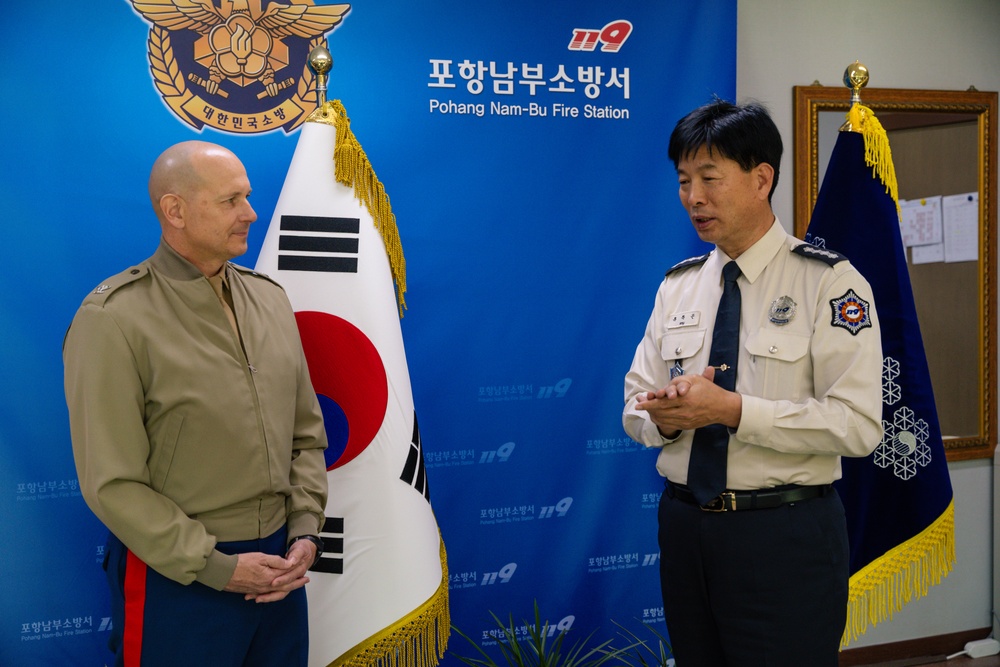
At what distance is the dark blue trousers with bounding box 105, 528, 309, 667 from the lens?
161cm

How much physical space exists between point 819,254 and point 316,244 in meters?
1.14

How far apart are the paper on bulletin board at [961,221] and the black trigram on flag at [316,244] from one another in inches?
90.4

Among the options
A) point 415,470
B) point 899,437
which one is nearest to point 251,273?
point 415,470

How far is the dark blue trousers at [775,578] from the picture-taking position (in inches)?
65.0

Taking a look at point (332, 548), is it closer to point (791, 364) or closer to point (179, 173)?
A: point (179, 173)

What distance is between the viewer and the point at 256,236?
97.0 inches

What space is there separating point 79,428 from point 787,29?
2.57m

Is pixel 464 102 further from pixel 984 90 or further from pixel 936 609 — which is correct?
pixel 936 609

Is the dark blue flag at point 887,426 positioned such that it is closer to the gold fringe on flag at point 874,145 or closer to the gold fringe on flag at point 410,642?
the gold fringe on flag at point 874,145

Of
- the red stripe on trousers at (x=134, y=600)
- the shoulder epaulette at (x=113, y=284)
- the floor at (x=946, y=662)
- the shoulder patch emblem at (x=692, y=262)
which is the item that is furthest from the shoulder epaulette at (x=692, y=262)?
the floor at (x=946, y=662)

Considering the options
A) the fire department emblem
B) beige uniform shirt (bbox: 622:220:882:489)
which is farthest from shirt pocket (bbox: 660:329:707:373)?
the fire department emblem

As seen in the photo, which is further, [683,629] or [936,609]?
[936,609]

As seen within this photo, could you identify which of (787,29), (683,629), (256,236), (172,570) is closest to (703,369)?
(683,629)

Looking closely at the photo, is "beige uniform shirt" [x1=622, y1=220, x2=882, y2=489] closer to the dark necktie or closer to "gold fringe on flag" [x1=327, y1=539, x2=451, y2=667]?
the dark necktie
